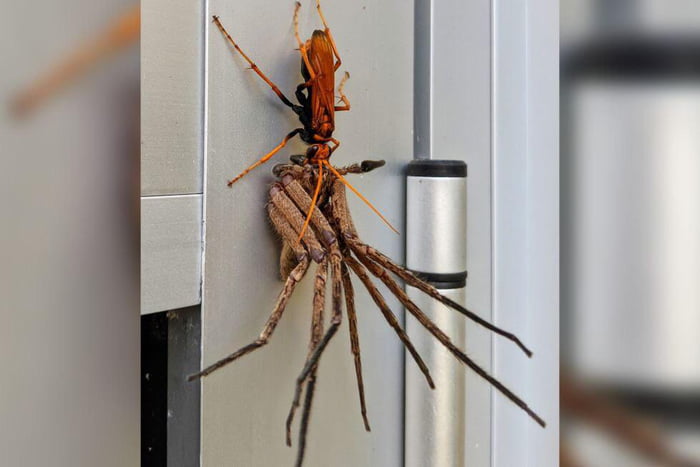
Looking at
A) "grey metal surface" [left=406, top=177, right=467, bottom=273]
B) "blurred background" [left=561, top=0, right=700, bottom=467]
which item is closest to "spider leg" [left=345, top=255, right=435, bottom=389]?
"grey metal surface" [left=406, top=177, right=467, bottom=273]

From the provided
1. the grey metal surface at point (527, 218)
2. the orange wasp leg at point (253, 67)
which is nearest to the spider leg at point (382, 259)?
the orange wasp leg at point (253, 67)

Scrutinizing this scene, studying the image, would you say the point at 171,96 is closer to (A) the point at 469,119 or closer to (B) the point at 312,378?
(B) the point at 312,378

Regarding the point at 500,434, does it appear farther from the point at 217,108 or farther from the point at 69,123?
the point at 69,123

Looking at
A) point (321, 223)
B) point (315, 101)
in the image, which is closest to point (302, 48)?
point (315, 101)

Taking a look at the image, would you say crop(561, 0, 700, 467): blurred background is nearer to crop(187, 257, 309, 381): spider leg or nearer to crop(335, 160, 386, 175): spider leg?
crop(335, 160, 386, 175): spider leg

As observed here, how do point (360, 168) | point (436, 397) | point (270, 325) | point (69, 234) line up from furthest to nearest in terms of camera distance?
point (436, 397) → point (360, 168) → point (270, 325) → point (69, 234)

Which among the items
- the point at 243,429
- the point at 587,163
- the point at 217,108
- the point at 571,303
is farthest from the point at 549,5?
the point at 243,429

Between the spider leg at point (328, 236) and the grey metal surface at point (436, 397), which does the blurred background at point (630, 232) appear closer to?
the grey metal surface at point (436, 397)
